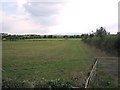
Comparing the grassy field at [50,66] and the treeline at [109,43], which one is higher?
the treeline at [109,43]

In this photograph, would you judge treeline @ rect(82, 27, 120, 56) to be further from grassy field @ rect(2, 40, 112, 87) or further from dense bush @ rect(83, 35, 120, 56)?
grassy field @ rect(2, 40, 112, 87)

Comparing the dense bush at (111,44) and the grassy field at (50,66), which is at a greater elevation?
the dense bush at (111,44)

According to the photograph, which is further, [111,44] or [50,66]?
[111,44]

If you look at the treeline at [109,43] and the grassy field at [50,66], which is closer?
the grassy field at [50,66]

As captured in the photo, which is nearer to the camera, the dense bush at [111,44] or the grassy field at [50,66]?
the grassy field at [50,66]

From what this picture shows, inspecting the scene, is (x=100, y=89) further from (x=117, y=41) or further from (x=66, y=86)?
(x=117, y=41)

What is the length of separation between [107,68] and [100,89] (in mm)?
5124

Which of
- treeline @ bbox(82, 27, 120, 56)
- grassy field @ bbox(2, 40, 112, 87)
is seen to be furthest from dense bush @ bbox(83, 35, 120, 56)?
grassy field @ bbox(2, 40, 112, 87)

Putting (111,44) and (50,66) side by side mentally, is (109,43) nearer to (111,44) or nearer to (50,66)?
(111,44)

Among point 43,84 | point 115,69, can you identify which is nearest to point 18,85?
point 43,84

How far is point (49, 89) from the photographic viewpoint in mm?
5383

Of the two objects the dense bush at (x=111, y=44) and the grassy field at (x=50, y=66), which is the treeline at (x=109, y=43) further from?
the grassy field at (x=50, y=66)

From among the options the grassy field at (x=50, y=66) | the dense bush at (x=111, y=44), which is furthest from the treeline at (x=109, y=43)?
the grassy field at (x=50, y=66)

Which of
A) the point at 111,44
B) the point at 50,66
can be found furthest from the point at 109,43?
the point at 50,66
